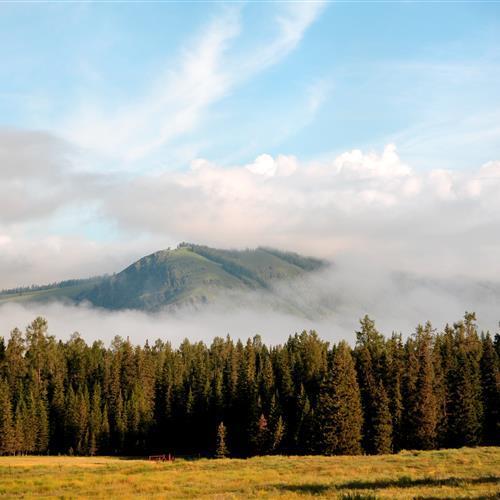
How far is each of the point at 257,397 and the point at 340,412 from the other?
20271 mm

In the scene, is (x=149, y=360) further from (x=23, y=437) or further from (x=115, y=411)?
(x=23, y=437)

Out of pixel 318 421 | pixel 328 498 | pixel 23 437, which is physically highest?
pixel 328 498

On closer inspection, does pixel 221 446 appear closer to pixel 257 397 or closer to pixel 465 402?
pixel 257 397

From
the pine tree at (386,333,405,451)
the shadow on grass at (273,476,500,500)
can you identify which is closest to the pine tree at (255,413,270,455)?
the pine tree at (386,333,405,451)

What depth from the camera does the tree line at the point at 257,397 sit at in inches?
3573

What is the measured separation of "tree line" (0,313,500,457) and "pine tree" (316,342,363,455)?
152mm

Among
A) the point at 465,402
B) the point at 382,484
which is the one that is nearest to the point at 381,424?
the point at 465,402

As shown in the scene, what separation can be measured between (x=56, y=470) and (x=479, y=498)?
50.4m

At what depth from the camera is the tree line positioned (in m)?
90.8

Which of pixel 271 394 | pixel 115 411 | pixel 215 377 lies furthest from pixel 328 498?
pixel 115 411

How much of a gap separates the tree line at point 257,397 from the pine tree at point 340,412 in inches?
6.0

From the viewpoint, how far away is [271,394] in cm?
10406

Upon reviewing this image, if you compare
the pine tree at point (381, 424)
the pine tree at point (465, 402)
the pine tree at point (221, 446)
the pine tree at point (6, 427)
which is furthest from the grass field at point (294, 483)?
the pine tree at point (6, 427)

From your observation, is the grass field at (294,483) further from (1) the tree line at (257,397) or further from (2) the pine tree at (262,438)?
(2) the pine tree at (262,438)
